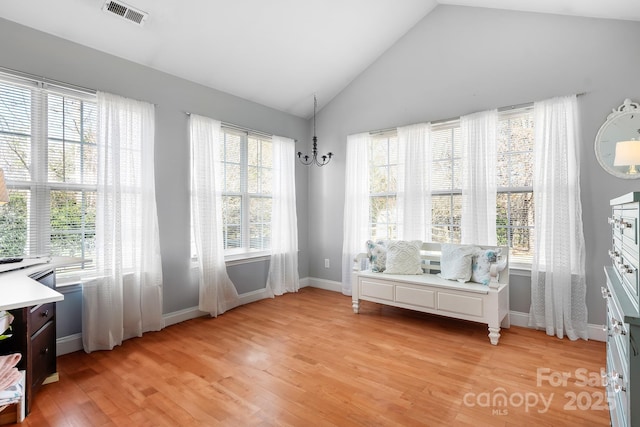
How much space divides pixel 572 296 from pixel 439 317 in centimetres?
126

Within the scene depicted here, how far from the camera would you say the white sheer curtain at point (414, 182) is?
3846 millimetres

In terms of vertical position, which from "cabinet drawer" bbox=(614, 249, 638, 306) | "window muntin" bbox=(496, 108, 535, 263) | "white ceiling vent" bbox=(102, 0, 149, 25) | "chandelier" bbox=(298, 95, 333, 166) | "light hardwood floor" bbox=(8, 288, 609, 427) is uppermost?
"white ceiling vent" bbox=(102, 0, 149, 25)

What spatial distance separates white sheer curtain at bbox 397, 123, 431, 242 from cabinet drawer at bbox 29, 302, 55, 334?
3.46m

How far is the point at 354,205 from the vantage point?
444 centimetres

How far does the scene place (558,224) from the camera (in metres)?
3.05

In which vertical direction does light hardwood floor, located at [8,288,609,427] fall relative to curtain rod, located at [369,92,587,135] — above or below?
below

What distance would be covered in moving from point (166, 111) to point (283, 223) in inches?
80.2

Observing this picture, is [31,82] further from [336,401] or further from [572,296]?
[572,296]

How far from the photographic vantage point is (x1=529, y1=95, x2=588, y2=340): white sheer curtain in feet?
9.77

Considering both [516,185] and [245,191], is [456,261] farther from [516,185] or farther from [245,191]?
[245,191]

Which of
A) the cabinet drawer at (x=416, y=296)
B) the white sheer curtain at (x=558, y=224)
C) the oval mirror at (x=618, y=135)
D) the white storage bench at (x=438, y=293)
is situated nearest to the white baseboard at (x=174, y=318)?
the white storage bench at (x=438, y=293)

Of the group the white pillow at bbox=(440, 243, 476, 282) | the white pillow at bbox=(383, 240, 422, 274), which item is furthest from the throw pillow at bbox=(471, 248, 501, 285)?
the white pillow at bbox=(383, 240, 422, 274)

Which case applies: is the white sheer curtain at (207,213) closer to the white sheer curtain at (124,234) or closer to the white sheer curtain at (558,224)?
the white sheer curtain at (124,234)

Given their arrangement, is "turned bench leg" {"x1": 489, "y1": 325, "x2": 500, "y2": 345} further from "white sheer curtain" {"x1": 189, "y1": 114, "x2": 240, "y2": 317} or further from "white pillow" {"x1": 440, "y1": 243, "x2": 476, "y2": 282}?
"white sheer curtain" {"x1": 189, "y1": 114, "x2": 240, "y2": 317}
